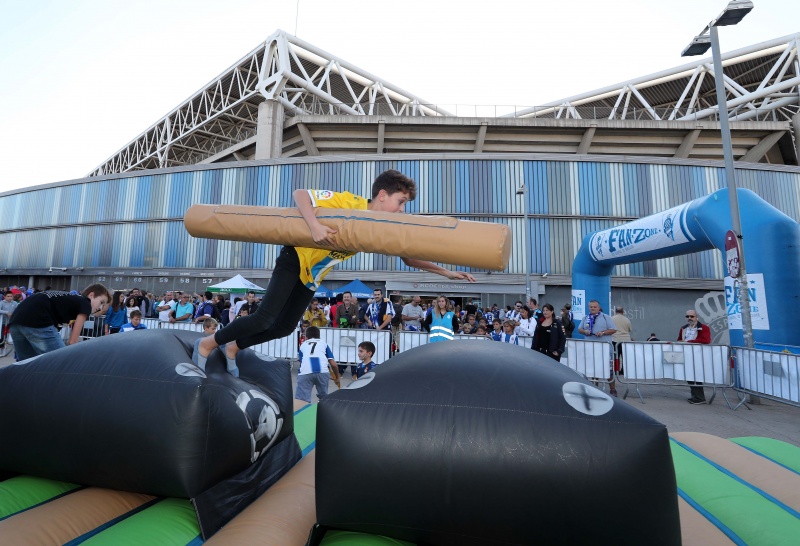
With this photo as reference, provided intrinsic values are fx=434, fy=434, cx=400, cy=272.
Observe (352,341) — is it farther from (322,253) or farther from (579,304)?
(579,304)

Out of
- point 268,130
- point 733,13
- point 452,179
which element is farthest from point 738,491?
point 268,130

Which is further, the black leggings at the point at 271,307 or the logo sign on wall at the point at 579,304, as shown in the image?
the logo sign on wall at the point at 579,304

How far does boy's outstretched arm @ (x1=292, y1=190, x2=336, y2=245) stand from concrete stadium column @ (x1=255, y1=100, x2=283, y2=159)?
27.9 m

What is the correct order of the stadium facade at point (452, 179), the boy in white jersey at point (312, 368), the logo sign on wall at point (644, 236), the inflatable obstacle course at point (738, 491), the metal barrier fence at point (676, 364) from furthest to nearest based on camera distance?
the stadium facade at point (452, 179)
the logo sign on wall at point (644, 236)
the metal barrier fence at point (676, 364)
the boy in white jersey at point (312, 368)
the inflatable obstacle course at point (738, 491)

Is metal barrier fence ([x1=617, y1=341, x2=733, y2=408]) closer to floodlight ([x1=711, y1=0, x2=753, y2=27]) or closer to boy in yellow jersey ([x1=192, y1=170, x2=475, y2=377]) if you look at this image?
floodlight ([x1=711, y1=0, x2=753, y2=27])

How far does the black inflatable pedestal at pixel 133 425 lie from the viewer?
79.4 inches

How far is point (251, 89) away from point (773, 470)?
38571 mm

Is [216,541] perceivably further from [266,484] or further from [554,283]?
[554,283]

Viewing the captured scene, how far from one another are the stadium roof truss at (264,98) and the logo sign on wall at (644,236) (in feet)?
76.2

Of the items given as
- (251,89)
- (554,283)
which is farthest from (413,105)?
(554,283)

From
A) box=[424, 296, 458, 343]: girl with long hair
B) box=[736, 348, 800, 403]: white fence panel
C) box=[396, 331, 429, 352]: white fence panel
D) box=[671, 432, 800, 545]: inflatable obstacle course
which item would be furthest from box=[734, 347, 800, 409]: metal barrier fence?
box=[396, 331, 429, 352]: white fence panel

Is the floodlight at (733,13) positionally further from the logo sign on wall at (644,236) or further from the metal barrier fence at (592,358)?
the metal barrier fence at (592,358)

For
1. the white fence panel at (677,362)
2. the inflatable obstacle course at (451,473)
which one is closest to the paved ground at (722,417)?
the white fence panel at (677,362)

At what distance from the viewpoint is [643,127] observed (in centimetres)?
2591
